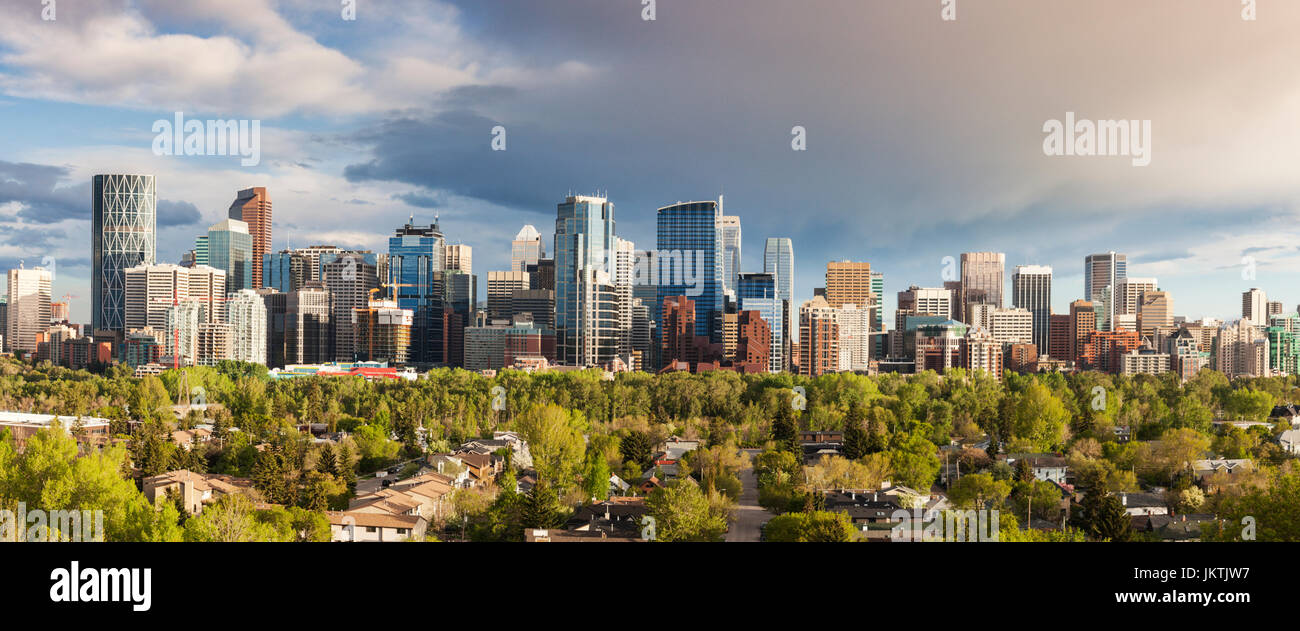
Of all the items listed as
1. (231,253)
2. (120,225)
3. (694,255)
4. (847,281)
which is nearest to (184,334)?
(120,225)

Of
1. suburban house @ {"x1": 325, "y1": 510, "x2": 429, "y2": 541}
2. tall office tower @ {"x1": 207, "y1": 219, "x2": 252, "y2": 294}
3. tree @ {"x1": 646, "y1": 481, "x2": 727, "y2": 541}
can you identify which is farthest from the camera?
tall office tower @ {"x1": 207, "y1": 219, "x2": 252, "y2": 294}

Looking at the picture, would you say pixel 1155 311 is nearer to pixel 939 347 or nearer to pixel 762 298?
pixel 939 347

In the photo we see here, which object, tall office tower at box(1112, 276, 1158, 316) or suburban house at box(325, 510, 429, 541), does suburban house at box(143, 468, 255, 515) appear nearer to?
suburban house at box(325, 510, 429, 541)

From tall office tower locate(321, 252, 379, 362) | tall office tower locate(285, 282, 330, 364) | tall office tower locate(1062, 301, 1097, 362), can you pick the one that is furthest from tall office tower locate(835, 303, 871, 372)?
tall office tower locate(285, 282, 330, 364)

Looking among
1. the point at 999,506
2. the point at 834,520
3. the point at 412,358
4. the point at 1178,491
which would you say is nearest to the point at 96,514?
the point at 834,520

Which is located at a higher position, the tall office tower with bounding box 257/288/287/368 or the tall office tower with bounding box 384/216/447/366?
the tall office tower with bounding box 384/216/447/366

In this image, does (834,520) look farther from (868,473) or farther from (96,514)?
(96,514)

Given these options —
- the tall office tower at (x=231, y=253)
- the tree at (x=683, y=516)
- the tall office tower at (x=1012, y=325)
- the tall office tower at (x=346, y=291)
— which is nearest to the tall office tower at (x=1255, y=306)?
the tall office tower at (x=1012, y=325)
